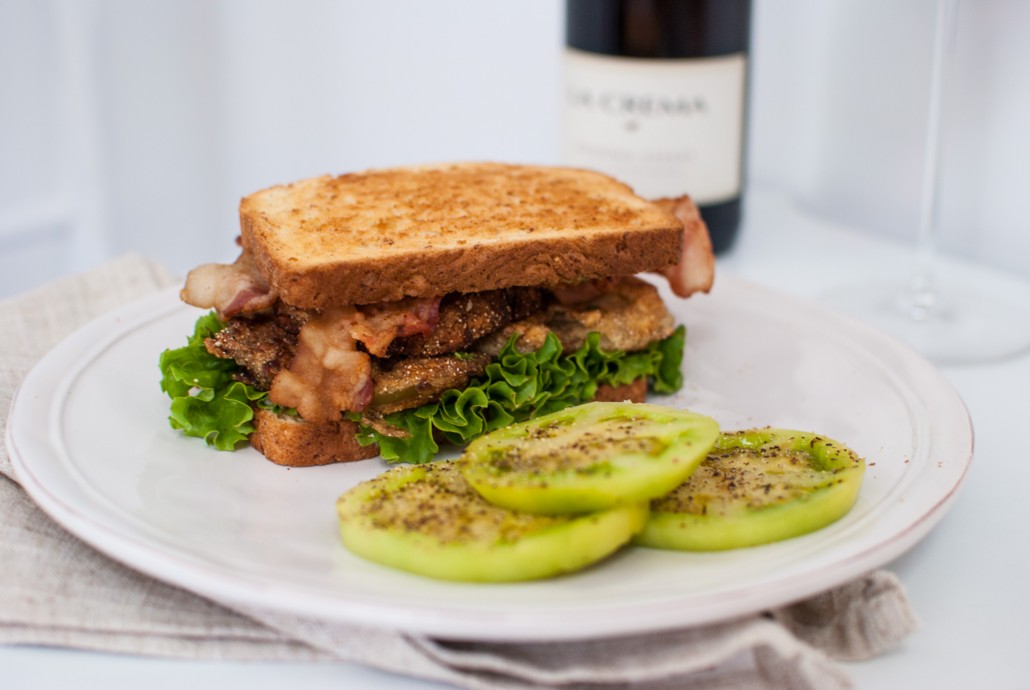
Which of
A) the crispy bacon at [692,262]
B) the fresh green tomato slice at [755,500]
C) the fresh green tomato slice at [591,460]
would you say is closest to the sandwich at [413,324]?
the crispy bacon at [692,262]

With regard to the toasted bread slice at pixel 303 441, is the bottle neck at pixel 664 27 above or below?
above

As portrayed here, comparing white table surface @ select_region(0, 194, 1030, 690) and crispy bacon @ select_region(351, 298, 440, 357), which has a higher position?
crispy bacon @ select_region(351, 298, 440, 357)

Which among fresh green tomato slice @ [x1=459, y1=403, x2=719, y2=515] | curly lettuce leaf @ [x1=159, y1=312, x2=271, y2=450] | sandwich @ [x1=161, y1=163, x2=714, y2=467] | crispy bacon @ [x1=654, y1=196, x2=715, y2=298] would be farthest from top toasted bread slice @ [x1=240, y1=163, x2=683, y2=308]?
fresh green tomato slice @ [x1=459, y1=403, x2=719, y2=515]

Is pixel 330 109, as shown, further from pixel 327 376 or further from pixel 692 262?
pixel 327 376

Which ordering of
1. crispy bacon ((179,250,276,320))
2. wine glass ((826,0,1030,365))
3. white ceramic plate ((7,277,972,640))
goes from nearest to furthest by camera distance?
white ceramic plate ((7,277,972,640)) < crispy bacon ((179,250,276,320)) < wine glass ((826,0,1030,365))

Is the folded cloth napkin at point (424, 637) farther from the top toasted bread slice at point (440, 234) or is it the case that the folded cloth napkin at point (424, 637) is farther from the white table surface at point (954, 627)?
the top toasted bread slice at point (440, 234)

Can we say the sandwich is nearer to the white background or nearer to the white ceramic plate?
the white ceramic plate

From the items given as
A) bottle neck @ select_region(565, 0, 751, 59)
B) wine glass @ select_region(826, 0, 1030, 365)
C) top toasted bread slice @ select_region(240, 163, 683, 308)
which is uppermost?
bottle neck @ select_region(565, 0, 751, 59)
